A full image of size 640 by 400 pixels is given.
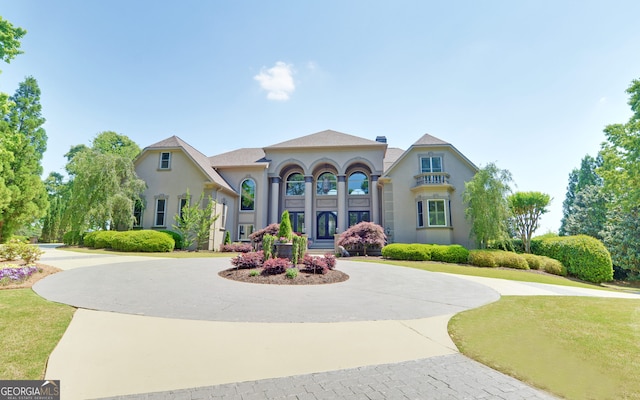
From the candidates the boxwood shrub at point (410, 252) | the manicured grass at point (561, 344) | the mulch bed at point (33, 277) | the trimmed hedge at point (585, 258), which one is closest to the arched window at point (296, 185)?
the boxwood shrub at point (410, 252)

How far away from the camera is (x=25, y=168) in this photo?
23.0 metres

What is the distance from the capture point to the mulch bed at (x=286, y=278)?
9.31 metres

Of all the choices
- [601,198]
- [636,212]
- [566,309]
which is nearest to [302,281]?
[566,309]

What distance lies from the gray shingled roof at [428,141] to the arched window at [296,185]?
1107cm

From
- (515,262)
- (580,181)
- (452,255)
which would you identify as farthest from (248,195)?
(580,181)

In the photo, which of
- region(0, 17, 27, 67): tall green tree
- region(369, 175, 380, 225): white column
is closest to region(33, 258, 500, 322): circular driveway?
region(0, 17, 27, 67): tall green tree

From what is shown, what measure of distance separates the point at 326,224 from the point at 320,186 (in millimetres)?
3725

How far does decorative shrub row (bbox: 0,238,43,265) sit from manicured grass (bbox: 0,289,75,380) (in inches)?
203

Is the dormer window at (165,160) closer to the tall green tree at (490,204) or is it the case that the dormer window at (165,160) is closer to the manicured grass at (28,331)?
the manicured grass at (28,331)

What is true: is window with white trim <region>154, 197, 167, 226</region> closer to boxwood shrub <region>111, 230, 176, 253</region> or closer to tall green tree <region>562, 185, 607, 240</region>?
boxwood shrub <region>111, 230, 176, 253</region>

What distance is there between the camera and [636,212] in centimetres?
2025

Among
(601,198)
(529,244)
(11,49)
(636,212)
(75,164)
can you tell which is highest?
(11,49)

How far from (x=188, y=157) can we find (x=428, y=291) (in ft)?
69.8

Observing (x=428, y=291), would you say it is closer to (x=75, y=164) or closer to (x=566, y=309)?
(x=566, y=309)
